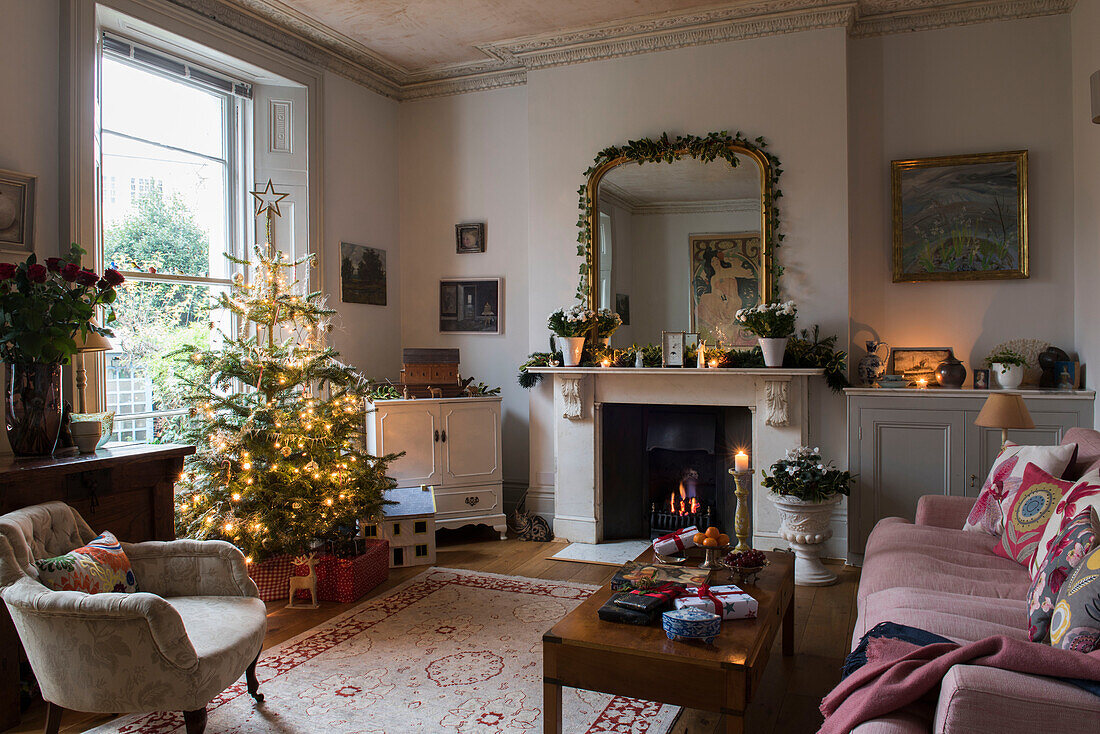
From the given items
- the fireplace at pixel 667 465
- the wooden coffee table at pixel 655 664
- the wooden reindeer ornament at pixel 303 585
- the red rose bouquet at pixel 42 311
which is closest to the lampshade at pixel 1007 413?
the fireplace at pixel 667 465

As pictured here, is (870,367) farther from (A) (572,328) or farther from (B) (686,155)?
(A) (572,328)

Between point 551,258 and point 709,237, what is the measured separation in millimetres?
1136

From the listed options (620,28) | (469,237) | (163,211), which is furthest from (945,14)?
(163,211)

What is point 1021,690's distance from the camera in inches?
62.0

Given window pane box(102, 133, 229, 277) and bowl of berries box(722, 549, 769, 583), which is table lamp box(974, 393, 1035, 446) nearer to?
bowl of berries box(722, 549, 769, 583)

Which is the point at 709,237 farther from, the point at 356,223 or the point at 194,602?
the point at 194,602

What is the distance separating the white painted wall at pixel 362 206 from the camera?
5.48 meters

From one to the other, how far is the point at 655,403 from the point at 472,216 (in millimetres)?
2123

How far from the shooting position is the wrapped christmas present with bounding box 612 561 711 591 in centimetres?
275

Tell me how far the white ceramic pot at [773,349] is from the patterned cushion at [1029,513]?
1.72 meters

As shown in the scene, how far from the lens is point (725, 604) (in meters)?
2.53

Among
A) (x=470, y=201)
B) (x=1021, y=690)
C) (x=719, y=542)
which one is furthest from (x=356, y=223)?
(x=1021, y=690)

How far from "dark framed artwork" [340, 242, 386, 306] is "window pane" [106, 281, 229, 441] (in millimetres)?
1154

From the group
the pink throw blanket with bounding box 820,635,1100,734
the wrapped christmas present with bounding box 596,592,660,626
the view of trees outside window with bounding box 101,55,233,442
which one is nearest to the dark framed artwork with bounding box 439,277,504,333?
the view of trees outside window with bounding box 101,55,233,442
